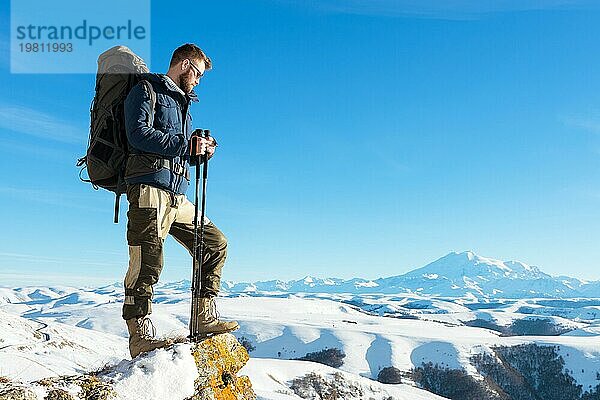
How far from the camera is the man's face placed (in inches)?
254

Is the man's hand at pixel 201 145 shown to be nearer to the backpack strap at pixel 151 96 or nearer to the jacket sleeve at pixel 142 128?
the jacket sleeve at pixel 142 128

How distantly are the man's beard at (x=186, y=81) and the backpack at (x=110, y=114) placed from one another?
0.48 metres

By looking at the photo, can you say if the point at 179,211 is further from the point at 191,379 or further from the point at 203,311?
the point at 191,379

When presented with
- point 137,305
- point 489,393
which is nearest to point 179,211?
point 137,305

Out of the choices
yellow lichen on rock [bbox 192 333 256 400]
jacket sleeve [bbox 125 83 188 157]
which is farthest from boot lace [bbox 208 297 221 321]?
jacket sleeve [bbox 125 83 188 157]

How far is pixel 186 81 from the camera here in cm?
649

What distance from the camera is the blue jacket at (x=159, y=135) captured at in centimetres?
574

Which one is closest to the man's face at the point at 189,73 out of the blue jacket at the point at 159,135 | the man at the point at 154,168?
the man at the point at 154,168

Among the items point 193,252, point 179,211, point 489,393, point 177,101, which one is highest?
point 177,101

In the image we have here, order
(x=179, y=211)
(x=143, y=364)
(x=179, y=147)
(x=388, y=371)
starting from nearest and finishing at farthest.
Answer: (x=143, y=364) → (x=179, y=147) → (x=179, y=211) → (x=388, y=371)

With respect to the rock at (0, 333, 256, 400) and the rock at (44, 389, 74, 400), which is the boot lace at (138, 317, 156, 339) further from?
the rock at (44, 389, 74, 400)

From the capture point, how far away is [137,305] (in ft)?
20.1

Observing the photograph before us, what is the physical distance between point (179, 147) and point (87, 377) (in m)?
2.57

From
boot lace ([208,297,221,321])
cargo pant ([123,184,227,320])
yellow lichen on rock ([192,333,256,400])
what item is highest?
cargo pant ([123,184,227,320])
